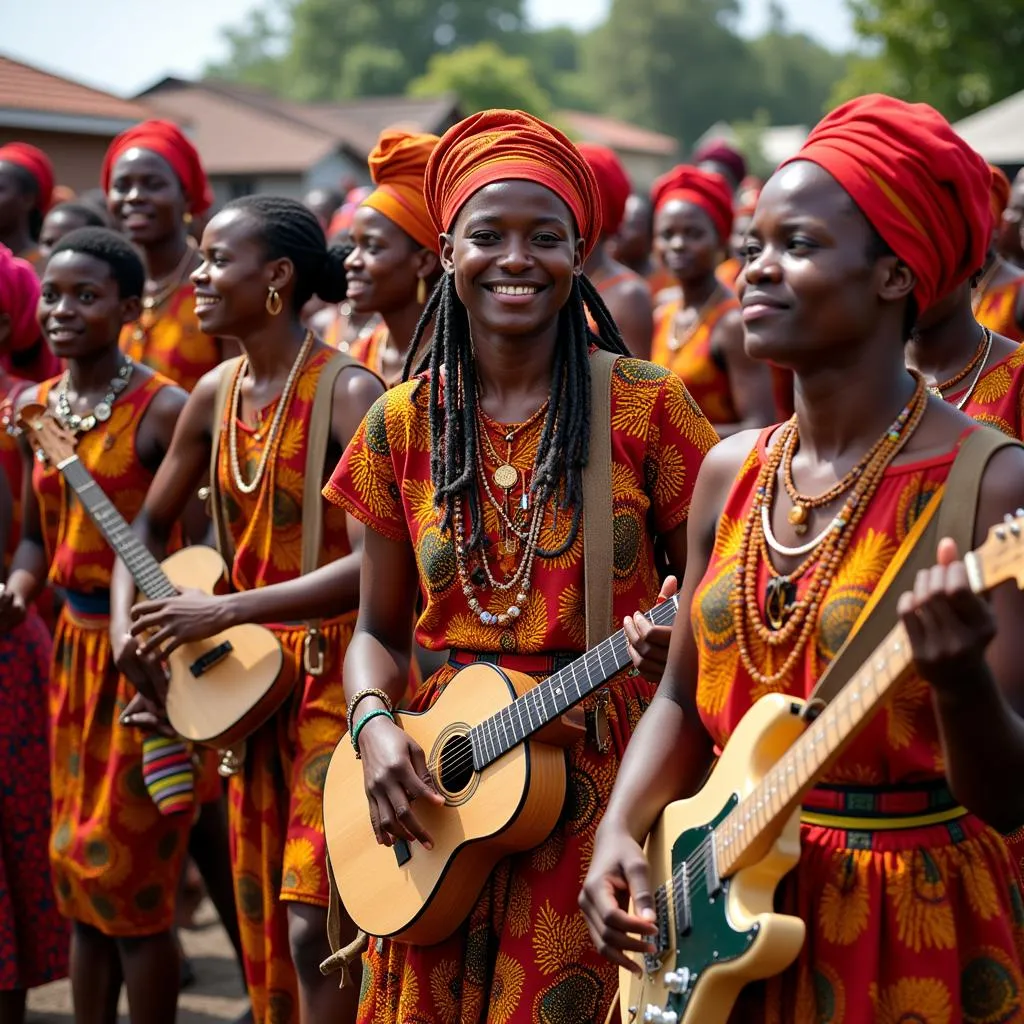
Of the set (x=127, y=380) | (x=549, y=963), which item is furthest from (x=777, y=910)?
(x=127, y=380)

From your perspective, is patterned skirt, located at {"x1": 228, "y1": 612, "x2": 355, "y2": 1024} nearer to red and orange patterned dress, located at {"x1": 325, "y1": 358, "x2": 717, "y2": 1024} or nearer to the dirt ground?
red and orange patterned dress, located at {"x1": 325, "y1": 358, "x2": 717, "y2": 1024}

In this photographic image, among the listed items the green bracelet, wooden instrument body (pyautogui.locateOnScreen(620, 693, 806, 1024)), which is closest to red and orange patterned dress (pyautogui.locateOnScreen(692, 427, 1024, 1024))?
wooden instrument body (pyautogui.locateOnScreen(620, 693, 806, 1024))

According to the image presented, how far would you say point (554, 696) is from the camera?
3.27 metres

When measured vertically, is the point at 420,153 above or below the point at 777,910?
above

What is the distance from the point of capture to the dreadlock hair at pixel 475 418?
351 centimetres

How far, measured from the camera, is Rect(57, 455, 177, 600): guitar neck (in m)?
4.98

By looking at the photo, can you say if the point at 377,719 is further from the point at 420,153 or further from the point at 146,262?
the point at 146,262

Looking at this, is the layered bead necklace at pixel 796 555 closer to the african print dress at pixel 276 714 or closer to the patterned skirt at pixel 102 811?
the african print dress at pixel 276 714

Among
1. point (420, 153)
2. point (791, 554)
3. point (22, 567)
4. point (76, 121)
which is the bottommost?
point (791, 554)

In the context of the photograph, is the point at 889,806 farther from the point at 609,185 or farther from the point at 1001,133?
the point at 1001,133

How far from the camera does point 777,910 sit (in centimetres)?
256

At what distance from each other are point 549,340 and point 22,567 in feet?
9.46

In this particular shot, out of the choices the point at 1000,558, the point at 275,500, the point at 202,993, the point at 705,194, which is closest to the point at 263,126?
the point at 705,194

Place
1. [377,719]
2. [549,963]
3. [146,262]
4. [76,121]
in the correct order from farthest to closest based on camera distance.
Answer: [76,121] < [146,262] < [377,719] < [549,963]
